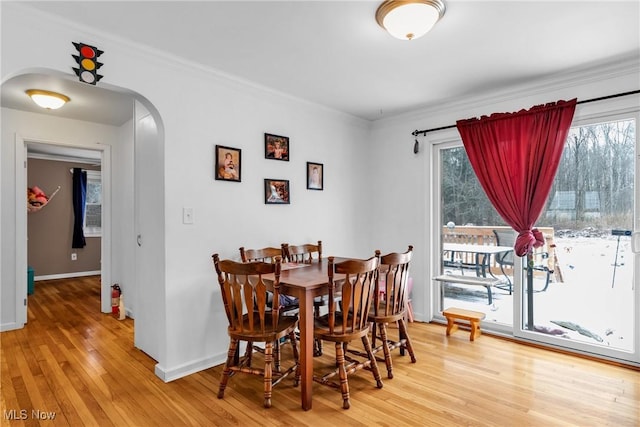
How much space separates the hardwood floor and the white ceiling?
86.7 inches

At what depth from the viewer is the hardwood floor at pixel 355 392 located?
6.89 ft

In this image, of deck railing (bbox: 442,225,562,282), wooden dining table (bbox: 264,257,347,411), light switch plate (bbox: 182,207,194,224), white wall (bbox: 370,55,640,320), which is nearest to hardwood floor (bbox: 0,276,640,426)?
wooden dining table (bbox: 264,257,347,411)

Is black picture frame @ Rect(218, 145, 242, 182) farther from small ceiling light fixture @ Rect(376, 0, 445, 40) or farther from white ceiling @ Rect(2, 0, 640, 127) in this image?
small ceiling light fixture @ Rect(376, 0, 445, 40)

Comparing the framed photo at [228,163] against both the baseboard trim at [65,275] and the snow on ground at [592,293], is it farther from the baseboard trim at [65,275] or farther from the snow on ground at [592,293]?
the baseboard trim at [65,275]

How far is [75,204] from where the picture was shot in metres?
6.68

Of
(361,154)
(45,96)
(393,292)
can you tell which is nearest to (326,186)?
(361,154)

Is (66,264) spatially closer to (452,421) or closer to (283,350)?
(283,350)

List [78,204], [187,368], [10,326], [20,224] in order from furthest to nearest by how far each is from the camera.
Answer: [78,204]
[20,224]
[10,326]
[187,368]

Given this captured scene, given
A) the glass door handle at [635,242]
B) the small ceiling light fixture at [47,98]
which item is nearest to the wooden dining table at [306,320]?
the glass door handle at [635,242]

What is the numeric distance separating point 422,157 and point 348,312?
2342 mm

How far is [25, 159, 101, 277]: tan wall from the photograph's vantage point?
20.7 feet

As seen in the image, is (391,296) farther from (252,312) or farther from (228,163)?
(228,163)

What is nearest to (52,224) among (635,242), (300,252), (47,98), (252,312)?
(47,98)

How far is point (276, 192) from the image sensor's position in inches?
135
